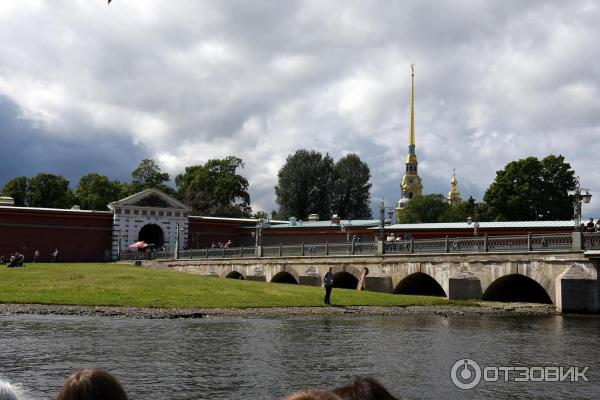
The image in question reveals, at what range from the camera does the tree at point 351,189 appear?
326 feet

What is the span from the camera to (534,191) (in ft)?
220

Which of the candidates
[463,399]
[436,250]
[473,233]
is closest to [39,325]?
[463,399]

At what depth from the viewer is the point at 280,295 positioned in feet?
106

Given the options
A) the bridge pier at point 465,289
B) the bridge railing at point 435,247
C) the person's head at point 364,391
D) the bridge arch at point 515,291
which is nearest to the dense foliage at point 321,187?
the bridge railing at point 435,247

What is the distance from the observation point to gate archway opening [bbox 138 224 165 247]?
70.9m

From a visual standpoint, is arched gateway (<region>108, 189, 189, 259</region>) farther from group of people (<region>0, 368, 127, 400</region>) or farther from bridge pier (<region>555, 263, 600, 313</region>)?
group of people (<region>0, 368, 127, 400</region>)

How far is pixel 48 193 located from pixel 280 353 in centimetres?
8729

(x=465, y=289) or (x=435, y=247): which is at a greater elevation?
(x=435, y=247)

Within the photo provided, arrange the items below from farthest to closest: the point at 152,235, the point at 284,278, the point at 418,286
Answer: the point at 152,235 → the point at 284,278 → the point at 418,286

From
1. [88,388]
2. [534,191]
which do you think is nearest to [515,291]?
[534,191]

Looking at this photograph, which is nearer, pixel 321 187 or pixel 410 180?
pixel 321 187

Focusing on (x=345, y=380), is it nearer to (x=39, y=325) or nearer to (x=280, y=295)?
(x=39, y=325)

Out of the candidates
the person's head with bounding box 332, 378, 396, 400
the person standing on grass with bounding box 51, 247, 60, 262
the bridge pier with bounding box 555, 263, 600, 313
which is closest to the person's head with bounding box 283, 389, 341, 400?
the person's head with bounding box 332, 378, 396, 400

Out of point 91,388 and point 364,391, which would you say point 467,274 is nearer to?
point 364,391
